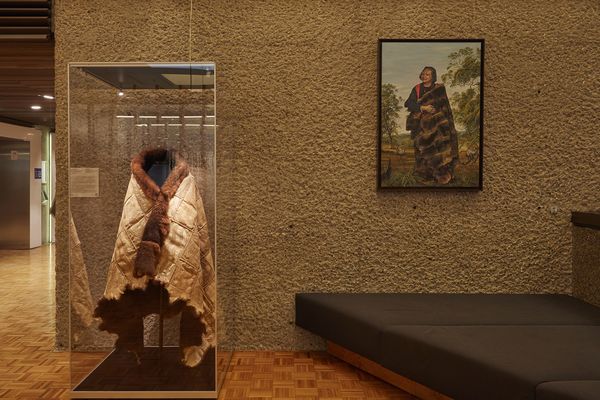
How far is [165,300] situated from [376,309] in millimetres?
1116

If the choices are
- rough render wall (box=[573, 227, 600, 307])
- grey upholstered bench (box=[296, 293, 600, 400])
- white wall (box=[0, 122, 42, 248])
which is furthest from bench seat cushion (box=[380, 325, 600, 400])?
white wall (box=[0, 122, 42, 248])

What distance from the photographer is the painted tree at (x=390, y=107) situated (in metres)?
3.54

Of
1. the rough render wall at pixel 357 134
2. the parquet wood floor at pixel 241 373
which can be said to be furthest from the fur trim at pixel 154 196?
the rough render wall at pixel 357 134

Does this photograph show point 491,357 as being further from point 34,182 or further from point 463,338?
point 34,182

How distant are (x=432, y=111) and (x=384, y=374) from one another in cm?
160

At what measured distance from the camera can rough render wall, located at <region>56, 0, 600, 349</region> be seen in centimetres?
359

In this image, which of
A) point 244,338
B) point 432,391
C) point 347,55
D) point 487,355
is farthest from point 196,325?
point 347,55

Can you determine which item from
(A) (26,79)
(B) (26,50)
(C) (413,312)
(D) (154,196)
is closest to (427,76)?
(C) (413,312)

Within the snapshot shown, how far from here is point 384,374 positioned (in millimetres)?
3031

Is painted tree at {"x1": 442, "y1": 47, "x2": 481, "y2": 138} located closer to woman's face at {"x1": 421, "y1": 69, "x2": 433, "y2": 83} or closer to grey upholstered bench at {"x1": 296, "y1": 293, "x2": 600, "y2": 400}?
woman's face at {"x1": 421, "y1": 69, "x2": 433, "y2": 83}

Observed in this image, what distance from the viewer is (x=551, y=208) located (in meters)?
3.61

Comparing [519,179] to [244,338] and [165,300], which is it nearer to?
[244,338]

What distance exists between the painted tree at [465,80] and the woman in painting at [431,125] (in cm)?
6

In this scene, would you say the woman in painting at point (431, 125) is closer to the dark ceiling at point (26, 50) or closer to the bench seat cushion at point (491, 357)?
the bench seat cushion at point (491, 357)
